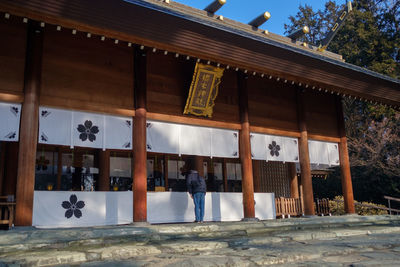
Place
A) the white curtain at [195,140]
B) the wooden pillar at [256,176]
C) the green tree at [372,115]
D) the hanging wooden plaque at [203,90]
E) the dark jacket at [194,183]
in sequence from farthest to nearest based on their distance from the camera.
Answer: the green tree at [372,115]
the wooden pillar at [256,176]
the white curtain at [195,140]
the hanging wooden plaque at [203,90]
the dark jacket at [194,183]

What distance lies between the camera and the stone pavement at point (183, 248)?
13.7 feet

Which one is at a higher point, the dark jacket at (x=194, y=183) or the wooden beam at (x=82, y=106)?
the wooden beam at (x=82, y=106)

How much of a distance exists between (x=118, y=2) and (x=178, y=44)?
1455mm

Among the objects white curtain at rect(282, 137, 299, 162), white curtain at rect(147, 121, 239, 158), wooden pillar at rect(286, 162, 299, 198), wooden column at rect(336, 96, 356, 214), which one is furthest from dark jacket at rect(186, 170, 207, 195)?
wooden pillar at rect(286, 162, 299, 198)

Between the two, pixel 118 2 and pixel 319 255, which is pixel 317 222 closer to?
pixel 319 255

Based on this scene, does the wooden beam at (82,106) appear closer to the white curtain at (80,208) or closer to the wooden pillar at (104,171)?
the white curtain at (80,208)

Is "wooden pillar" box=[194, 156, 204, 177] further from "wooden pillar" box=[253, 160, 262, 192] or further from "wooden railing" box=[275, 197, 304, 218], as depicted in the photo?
"wooden railing" box=[275, 197, 304, 218]

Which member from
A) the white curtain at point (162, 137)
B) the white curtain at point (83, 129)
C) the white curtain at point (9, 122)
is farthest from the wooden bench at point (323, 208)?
the white curtain at point (9, 122)

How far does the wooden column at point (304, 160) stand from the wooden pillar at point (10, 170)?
24.8ft

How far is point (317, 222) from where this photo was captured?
27.7ft

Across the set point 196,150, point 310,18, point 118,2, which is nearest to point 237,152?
point 196,150

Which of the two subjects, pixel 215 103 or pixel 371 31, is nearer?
pixel 215 103

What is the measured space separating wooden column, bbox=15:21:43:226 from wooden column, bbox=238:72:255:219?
4970 mm

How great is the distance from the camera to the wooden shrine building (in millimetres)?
6773
